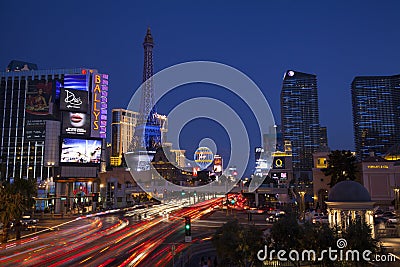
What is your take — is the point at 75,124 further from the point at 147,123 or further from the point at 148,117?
the point at 148,117

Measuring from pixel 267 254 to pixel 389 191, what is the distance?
160 feet

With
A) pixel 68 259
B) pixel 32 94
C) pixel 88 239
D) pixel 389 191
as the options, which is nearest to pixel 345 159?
pixel 389 191

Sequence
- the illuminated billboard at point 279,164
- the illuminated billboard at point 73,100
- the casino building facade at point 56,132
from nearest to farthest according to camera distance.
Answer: the casino building facade at point 56,132, the illuminated billboard at point 73,100, the illuminated billboard at point 279,164

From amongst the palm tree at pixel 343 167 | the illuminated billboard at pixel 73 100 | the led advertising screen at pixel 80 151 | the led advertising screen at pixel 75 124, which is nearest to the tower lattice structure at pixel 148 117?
the illuminated billboard at pixel 73 100

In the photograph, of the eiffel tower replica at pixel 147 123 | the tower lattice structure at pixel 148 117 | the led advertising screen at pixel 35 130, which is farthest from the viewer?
the tower lattice structure at pixel 148 117

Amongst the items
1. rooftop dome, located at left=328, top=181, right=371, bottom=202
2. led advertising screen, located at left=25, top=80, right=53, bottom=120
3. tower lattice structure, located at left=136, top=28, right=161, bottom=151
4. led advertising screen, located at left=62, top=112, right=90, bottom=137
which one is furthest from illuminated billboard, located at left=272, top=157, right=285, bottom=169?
rooftop dome, located at left=328, top=181, right=371, bottom=202

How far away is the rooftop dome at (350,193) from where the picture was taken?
28.4 meters

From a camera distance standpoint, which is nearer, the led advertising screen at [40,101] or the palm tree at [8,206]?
the palm tree at [8,206]

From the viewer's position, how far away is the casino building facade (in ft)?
265

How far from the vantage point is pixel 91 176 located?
8288cm

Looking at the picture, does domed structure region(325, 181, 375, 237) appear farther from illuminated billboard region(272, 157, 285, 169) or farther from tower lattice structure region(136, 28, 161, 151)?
tower lattice structure region(136, 28, 161, 151)

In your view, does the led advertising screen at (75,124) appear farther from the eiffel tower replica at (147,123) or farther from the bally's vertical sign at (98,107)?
the eiffel tower replica at (147,123)

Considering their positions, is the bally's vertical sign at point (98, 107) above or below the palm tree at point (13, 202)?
above

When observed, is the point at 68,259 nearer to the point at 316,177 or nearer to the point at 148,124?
the point at 316,177
